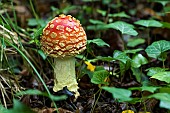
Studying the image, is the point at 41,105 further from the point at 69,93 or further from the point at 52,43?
the point at 52,43

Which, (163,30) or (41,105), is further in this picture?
(163,30)

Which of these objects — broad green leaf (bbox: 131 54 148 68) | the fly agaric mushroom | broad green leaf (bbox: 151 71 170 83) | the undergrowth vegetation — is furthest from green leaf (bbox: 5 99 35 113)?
broad green leaf (bbox: 131 54 148 68)

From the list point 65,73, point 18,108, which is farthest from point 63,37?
point 18,108

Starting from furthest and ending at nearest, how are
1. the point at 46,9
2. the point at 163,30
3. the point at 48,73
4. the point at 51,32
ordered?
the point at 46,9, the point at 163,30, the point at 48,73, the point at 51,32

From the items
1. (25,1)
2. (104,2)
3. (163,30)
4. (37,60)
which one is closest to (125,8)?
(104,2)

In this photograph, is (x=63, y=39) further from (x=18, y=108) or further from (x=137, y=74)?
(x=137, y=74)

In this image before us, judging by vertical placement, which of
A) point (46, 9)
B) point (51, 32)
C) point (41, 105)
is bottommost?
point (41, 105)

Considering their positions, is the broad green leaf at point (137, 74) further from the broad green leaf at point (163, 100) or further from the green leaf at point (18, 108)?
the green leaf at point (18, 108)
